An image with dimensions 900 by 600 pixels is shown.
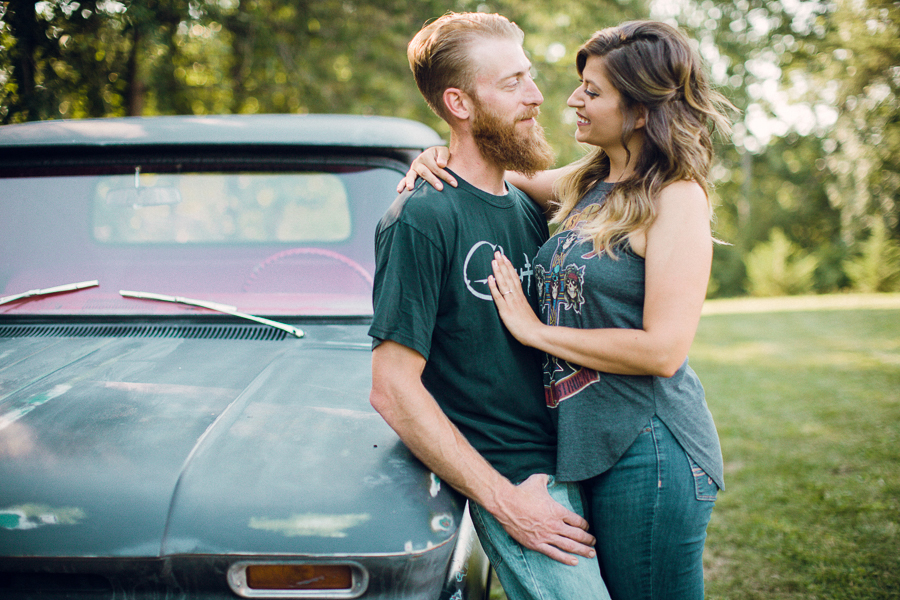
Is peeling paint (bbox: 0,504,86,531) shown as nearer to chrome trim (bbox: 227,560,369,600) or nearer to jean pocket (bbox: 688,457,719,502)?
chrome trim (bbox: 227,560,369,600)

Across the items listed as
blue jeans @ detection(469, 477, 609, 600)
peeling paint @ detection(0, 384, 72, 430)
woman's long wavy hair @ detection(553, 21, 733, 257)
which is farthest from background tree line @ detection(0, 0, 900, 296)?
peeling paint @ detection(0, 384, 72, 430)

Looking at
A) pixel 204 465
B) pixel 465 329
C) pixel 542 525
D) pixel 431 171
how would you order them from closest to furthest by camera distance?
pixel 204 465 → pixel 542 525 → pixel 465 329 → pixel 431 171

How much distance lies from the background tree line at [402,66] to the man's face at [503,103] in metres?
0.53

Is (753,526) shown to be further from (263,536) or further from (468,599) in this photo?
(263,536)

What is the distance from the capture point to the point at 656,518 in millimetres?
1495

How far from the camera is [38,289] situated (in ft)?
7.41

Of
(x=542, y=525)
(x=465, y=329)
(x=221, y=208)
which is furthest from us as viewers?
(x=221, y=208)

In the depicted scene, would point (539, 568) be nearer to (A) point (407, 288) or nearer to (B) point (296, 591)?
(B) point (296, 591)

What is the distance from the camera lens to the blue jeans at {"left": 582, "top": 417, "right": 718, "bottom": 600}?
1496 millimetres

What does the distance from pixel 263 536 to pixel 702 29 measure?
80.2ft

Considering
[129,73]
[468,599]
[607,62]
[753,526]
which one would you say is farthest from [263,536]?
[129,73]

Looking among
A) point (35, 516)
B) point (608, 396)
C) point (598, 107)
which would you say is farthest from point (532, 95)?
point (35, 516)

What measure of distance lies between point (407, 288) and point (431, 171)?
39 centimetres

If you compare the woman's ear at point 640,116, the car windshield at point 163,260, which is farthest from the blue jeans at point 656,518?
the car windshield at point 163,260
